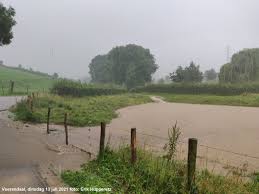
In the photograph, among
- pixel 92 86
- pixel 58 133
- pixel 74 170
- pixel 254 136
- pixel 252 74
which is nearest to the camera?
pixel 74 170

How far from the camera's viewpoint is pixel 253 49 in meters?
65.1

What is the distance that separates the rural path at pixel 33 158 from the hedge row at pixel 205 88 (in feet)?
132

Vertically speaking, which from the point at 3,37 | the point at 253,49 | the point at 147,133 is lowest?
the point at 147,133

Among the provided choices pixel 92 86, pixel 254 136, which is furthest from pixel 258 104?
pixel 92 86

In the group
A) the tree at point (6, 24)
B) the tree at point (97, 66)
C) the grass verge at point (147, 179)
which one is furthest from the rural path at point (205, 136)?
the tree at point (97, 66)

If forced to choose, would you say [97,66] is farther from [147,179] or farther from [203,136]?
[147,179]

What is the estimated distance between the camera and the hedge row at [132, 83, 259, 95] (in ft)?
171

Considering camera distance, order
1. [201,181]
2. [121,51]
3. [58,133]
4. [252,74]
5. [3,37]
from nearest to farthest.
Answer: [201,181]
[58,133]
[3,37]
[252,74]
[121,51]

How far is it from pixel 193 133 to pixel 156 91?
4429cm

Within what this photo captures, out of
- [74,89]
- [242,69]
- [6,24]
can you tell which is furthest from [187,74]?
[6,24]

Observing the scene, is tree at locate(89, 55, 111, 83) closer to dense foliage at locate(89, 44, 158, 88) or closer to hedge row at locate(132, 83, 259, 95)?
dense foliage at locate(89, 44, 158, 88)

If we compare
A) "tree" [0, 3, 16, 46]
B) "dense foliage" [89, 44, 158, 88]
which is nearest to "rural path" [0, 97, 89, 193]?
"tree" [0, 3, 16, 46]

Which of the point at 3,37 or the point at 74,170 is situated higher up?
the point at 3,37

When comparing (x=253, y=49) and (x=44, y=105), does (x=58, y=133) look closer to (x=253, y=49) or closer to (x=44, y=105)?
(x=44, y=105)
